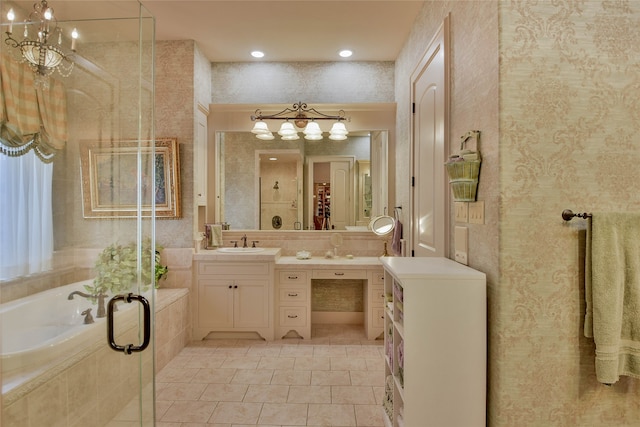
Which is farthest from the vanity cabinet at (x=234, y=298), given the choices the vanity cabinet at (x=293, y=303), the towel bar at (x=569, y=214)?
the towel bar at (x=569, y=214)

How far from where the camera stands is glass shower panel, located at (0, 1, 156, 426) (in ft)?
4.85

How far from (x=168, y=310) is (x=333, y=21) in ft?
9.55

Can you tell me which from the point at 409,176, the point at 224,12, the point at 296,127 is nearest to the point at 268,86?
the point at 296,127

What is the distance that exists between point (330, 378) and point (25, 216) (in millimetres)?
2223

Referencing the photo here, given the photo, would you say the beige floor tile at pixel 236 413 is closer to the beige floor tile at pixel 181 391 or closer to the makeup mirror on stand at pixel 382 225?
the beige floor tile at pixel 181 391

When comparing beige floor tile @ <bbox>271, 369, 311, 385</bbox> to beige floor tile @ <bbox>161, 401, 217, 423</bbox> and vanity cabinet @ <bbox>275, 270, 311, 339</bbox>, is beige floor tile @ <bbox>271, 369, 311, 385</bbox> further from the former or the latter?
vanity cabinet @ <bbox>275, 270, 311, 339</bbox>

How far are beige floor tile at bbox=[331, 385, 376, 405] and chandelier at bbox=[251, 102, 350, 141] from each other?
248cm

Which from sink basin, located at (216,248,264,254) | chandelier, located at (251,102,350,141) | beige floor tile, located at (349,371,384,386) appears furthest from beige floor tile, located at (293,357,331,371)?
chandelier, located at (251,102,350,141)

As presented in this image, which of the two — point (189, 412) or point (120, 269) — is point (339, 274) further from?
point (120, 269)

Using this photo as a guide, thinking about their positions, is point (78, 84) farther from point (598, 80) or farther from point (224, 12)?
point (598, 80)

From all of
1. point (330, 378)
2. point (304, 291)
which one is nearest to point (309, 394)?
point (330, 378)

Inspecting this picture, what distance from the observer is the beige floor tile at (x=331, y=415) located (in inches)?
82.0

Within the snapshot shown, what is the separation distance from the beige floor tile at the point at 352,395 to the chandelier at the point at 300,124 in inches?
97.7

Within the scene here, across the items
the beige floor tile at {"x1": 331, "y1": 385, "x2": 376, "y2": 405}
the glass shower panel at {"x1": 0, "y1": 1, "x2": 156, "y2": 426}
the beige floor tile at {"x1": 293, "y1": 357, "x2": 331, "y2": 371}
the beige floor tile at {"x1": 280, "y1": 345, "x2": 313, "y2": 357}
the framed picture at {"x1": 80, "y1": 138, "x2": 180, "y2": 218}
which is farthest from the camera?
the beige floor tile at {"x1": 280, "y1": 345, "x2": 313, "y2": 357}
